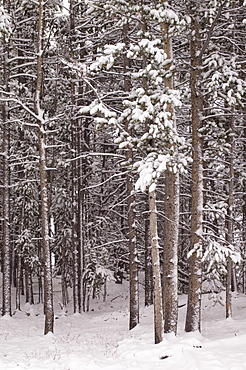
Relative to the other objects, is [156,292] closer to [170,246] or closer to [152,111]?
[170,246]

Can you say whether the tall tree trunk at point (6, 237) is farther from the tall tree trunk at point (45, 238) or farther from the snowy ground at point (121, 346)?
the tall tree trunk at point (45, 238)

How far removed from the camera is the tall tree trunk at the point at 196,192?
10555 mm

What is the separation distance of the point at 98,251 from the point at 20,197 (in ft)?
17.3

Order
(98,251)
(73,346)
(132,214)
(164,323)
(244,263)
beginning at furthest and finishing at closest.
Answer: (98,251) < (244,263) < (132,214) < (73,346) < (164,323)

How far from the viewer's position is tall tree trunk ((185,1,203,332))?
10555 millimetres

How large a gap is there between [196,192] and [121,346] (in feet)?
15.4

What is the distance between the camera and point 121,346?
1009cm

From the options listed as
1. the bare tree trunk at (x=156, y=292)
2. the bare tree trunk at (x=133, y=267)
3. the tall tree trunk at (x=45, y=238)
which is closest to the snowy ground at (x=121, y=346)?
the bare tree trunk at (x=156, y=292)

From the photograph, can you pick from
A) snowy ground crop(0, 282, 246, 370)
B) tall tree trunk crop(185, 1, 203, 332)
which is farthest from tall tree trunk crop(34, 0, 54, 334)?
tall tree trunk crop(185, 1, 203, 332)

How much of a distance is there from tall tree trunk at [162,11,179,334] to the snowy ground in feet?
1.99

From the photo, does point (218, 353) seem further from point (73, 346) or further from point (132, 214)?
point (132, 214)

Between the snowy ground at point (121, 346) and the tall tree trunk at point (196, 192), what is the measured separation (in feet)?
2.61

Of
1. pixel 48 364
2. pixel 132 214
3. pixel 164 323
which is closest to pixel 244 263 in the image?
pixel 132 214

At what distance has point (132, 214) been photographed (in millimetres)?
13641
